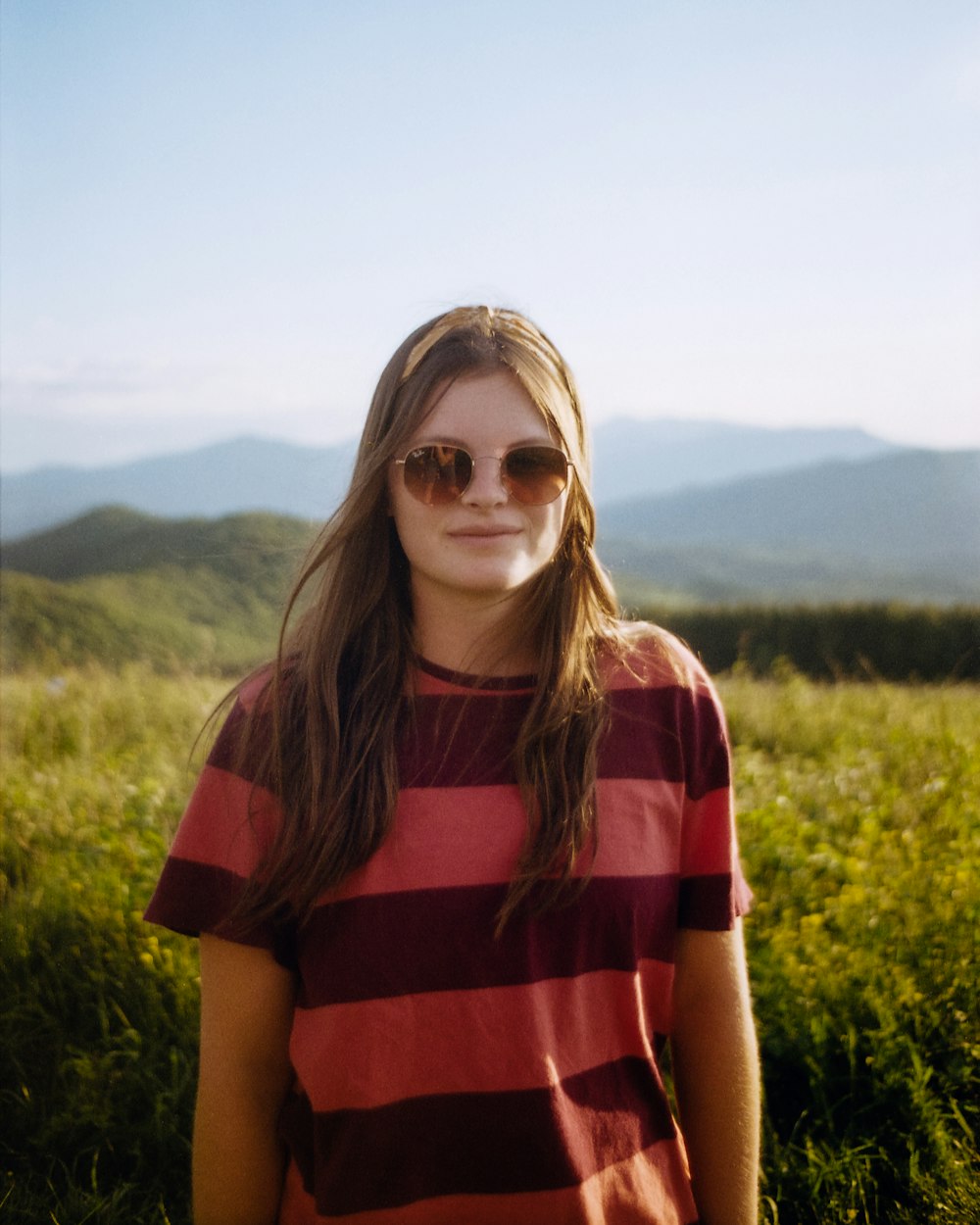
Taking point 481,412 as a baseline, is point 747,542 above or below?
below

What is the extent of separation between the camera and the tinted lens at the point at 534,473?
1587 mm

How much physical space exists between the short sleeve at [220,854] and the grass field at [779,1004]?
1299 mm

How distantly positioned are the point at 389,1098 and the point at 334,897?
0.30m

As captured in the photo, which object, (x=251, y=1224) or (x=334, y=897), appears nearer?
(x=334, y=897)

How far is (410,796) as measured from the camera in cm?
151

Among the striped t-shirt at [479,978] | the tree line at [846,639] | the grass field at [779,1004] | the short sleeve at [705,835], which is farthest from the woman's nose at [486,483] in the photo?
the tree line at [846,639]

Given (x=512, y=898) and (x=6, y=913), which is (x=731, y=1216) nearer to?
A: (x=512, y=898)

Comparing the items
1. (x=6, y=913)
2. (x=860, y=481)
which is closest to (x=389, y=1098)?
(x=6, y=913)

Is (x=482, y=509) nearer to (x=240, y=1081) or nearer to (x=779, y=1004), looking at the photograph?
(x=240, y=1081)

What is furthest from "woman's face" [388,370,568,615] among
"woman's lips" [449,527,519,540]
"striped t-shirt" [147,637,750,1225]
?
"striped t-shirt" [147,637,750,1225]

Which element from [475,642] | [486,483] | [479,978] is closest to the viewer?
[479,978]

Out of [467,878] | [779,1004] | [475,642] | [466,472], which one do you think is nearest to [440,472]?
[466,472]

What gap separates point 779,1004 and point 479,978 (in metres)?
1.68

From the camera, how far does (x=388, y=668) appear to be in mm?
1639
